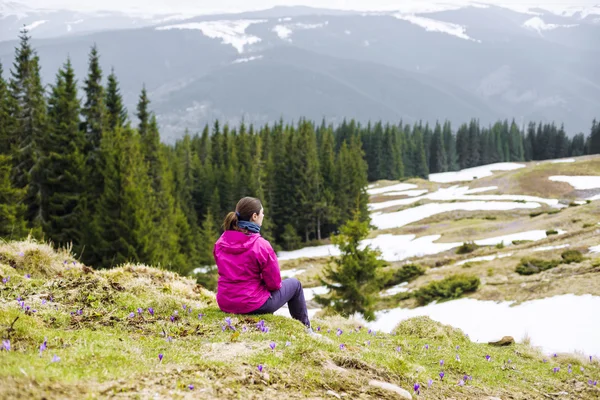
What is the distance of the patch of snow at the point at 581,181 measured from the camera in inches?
2808

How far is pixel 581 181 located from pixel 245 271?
82.9 meters

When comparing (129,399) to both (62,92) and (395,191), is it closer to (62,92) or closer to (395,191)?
(62,92)

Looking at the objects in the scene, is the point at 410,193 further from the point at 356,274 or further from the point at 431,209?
the point at 356,274

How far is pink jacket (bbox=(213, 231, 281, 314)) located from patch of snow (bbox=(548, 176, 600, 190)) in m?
77.7

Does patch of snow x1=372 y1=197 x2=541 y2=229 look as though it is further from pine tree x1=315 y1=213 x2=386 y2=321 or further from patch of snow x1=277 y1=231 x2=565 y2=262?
pine tree x1=315 y1=213 x2=386 y2=321

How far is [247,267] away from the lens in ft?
23.6

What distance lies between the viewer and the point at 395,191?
10306 cm

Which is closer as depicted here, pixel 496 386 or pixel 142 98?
pixel 496 386

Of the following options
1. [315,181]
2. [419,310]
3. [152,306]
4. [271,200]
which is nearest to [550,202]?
[315,181]

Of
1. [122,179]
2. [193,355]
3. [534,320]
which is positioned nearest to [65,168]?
[122,179]

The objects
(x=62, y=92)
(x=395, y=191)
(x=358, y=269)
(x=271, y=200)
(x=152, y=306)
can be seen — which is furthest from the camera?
(x=395, y=191)

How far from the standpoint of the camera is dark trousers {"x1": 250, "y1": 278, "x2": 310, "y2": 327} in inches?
293

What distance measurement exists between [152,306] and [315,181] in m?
71.1

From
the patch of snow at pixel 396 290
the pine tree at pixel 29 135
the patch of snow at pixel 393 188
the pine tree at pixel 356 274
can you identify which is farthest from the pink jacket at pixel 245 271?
the patch of snow at pixel 393 188
